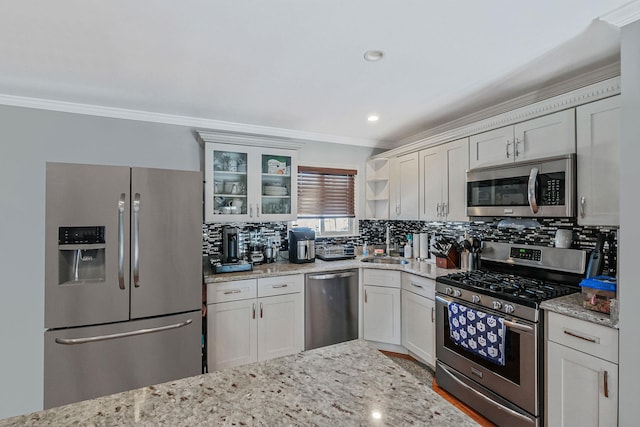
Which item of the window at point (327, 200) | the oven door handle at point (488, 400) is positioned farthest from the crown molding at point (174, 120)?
the oven door handle at point (488, 400)

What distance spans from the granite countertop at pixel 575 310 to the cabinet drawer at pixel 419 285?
3.01ft

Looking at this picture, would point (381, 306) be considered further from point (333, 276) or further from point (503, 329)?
point (503, 329)

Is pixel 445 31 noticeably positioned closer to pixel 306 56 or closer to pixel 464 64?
pixel 464 64

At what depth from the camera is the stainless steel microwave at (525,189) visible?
78.7 inches

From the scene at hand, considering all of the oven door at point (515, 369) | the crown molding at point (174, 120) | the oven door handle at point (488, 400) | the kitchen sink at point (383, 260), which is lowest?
the oven door handle at point (488, 400)

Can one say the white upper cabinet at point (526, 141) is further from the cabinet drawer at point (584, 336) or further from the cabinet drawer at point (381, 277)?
the cabinet drawer at point (381, 277)

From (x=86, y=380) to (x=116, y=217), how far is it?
3.74 feet

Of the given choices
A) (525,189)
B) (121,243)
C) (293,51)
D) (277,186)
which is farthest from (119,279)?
(525,189)

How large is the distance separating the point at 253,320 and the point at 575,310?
92.5 inches

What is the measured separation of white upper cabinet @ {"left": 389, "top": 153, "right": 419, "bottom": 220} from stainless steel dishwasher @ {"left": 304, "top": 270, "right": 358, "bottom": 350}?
0.92 meters

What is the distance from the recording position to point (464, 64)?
1.97m

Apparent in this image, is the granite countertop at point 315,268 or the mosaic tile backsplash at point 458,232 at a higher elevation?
the mosaic tile backsplash at point 458,232

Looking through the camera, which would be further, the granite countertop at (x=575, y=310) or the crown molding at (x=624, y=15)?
the granite countertop at (x=575, y=310)

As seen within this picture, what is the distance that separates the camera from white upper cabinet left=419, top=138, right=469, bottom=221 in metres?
2.80
